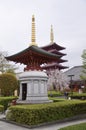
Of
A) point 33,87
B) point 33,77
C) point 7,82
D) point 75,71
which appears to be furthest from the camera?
point 75,71

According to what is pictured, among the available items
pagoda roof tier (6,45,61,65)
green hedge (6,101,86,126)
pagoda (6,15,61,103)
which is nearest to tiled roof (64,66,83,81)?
pagoda roof tier (6,45,61,65)

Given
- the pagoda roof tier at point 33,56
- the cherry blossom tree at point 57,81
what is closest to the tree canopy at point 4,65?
the cherry blossom tree at point 57,81

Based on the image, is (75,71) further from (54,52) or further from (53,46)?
(53,46)

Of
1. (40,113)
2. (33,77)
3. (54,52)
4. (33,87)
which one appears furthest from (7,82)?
(54,52)

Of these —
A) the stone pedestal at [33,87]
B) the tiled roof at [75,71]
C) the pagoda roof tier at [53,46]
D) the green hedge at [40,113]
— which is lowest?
the green hedge at [40,113]

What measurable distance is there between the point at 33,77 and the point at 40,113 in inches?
298

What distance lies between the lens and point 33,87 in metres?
22.7

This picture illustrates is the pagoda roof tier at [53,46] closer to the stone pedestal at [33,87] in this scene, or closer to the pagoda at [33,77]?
the pagoda at [33,77]

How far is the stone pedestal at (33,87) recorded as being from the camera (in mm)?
22484

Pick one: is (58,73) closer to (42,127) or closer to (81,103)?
(81,103)

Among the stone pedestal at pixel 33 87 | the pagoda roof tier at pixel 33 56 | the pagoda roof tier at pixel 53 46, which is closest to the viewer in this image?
the stone pedestal at pixel 33 87

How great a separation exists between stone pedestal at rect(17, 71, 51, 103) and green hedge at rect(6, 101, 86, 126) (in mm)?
4864

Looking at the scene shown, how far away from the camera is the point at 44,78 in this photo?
23578mm

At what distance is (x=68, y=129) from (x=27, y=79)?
11.3 m
